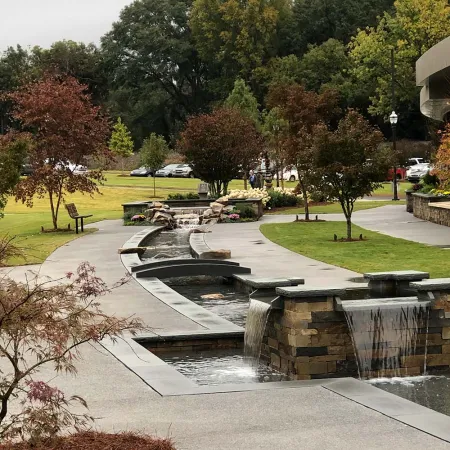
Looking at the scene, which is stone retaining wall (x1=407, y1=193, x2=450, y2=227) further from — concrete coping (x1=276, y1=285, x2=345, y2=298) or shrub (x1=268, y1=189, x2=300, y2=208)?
concrete coping (x1=276, y1=285, x2=345, y2=298)

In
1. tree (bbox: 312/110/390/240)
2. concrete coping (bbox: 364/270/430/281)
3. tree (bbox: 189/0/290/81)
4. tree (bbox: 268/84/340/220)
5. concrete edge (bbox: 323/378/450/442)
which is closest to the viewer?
concrete edge (bbox: 323/378/450/442)

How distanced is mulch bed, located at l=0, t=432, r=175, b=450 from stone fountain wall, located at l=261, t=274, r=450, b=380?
411 cm

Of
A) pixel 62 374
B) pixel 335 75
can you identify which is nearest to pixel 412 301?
pixel 62 374

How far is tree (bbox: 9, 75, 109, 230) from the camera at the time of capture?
33.4 meters

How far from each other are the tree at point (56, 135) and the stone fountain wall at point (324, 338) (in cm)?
2292

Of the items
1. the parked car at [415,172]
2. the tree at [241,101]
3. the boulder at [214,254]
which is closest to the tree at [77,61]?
the tree at [241,101]

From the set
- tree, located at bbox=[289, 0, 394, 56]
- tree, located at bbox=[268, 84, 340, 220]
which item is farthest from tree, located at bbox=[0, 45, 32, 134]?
tree, located at bbox=[268, 84, 340, 220]

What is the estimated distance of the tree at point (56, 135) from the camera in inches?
1316

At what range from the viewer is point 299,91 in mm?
39219

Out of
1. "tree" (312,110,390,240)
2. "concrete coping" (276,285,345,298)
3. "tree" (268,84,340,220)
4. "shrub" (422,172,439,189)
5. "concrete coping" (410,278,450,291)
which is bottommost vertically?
"concrete coping" (410,278,450,291)

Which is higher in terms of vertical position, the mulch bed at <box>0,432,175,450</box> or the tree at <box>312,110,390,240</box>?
the tree at <box>312,110,390,240</box>

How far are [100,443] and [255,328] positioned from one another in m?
5.38

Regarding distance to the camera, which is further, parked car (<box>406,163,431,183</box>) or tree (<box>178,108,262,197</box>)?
parked car (<box>406,163,431,183</box>)

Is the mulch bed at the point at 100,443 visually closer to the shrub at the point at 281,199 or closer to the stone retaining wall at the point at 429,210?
the stone retaining wall at the point at 429,210
